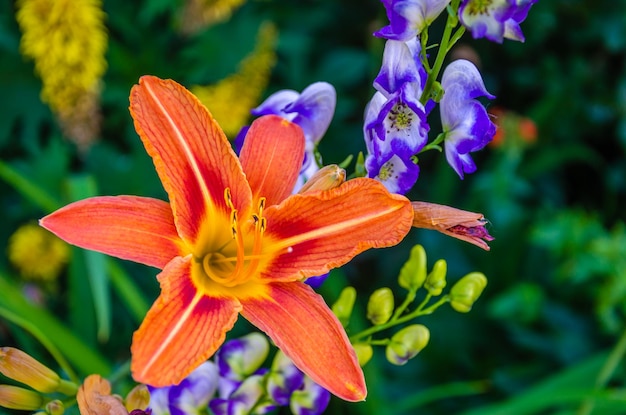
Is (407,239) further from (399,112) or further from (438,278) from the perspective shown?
(399,112)

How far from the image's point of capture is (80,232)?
42 centimetres

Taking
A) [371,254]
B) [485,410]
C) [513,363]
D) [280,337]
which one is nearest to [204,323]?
[280,337]

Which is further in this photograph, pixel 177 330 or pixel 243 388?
pixel 243 388

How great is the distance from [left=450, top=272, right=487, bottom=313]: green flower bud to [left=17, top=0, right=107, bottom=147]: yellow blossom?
0.76m

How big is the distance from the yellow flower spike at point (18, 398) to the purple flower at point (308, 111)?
0.24 meters

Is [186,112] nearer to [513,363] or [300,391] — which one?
[300,391]

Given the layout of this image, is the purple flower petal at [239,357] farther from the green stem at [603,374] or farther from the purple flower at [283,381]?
the green stem at [603,374]

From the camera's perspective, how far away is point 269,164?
0.51 metres

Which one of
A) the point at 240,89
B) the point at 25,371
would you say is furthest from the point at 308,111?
the point at 240,89

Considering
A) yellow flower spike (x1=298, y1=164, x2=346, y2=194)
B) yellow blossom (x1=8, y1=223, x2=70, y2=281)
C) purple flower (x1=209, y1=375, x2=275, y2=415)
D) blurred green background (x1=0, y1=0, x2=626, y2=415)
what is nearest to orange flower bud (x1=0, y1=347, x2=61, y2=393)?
purple flower (x1=209, y1=375, x2=275, y2=415)

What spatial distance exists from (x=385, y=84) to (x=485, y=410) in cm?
81

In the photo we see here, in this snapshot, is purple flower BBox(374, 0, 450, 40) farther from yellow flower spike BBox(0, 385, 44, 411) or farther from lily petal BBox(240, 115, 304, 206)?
yellow flower spike BBox(0, 385, 44, 411)

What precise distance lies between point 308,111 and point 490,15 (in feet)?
0.67

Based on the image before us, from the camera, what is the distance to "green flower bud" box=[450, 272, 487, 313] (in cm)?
56
